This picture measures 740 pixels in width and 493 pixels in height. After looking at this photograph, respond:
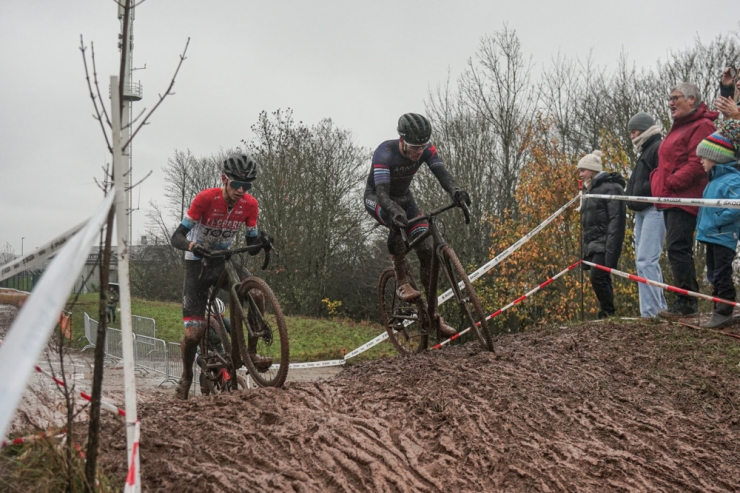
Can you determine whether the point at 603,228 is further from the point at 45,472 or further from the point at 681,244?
the point at 45,472

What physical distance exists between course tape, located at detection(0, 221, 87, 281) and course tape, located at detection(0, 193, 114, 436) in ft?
2.50

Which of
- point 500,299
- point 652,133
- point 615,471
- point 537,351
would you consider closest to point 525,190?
point 500,299

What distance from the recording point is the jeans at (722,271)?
6.63 meters

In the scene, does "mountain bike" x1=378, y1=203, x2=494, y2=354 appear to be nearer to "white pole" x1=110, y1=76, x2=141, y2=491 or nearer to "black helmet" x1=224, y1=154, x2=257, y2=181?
"black helmet" x1=224, y1=154, x2=257, y2=181

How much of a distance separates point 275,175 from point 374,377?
28.0m

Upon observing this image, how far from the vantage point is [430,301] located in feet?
23.4

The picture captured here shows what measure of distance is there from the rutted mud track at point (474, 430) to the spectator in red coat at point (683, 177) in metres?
1.22

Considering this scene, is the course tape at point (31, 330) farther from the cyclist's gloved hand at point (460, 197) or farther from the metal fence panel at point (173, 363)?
the metal fence panel at point (173, 363)

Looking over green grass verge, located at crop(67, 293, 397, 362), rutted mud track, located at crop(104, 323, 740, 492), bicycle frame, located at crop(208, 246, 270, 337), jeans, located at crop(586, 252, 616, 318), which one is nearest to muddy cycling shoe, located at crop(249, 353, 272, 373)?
bicycle frame, located at crop(208, 246, 270, 337)

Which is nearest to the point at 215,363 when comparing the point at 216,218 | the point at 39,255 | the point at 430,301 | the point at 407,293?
the point at 216,218

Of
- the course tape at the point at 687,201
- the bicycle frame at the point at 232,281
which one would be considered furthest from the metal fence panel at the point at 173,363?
the course tape at the point at 687,201

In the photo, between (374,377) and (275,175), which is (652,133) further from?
(275,175)

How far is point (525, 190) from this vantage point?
19141 mm

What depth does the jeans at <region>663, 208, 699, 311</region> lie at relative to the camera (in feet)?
23.3
